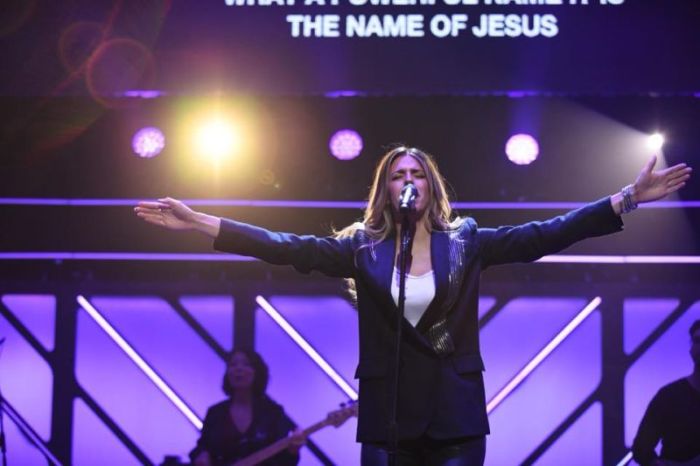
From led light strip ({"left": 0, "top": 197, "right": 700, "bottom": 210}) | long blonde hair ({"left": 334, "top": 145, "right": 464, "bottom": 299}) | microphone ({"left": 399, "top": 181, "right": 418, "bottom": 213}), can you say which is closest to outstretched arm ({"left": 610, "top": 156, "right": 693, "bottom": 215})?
long blonde hair ({"left": 334, "top": 145, "right": 464, "bottom": 299})

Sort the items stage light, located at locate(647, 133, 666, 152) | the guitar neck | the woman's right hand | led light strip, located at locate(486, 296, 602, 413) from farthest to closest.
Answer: led light strip, located at locate(486, 296, 602, 413) → the guitar neck → stage light, located at locate(647, 133, 666, 152) → the woman's right hand

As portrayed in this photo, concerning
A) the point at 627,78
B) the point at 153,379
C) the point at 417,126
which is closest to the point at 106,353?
the point at 153,379

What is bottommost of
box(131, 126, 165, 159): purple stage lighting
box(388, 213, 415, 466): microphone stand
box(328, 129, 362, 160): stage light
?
box(388, 213, 415, 466): microphone stand

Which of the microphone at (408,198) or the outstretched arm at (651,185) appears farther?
the outstretched arm at (651,185)

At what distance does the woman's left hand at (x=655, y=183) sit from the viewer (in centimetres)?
284

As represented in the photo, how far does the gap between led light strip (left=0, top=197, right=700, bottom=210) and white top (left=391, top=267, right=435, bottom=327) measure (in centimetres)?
329

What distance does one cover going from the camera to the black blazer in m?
2.62

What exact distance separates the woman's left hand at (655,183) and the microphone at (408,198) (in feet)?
2.21

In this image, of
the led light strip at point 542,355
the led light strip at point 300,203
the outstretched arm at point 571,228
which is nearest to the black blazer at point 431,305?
the outstretched arm at point 571,228

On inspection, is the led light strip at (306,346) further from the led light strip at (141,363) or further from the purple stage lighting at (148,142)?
Answer: the purple stage lighting at (148,142)

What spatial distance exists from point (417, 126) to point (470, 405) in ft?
11.6

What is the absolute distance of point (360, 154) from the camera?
20.0 ft

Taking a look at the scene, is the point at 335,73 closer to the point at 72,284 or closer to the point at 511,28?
the point at 511,28

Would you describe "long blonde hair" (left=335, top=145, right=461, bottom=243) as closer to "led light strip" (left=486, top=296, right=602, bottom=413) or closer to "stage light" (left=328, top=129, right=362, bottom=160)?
"stage light" (left=328, top=129, right=362, bottom=160)
